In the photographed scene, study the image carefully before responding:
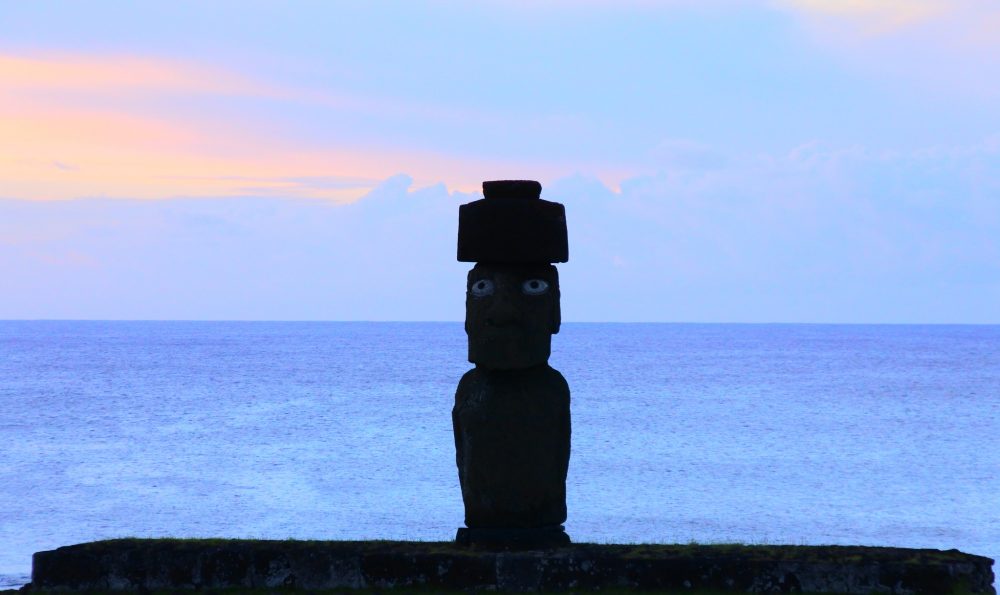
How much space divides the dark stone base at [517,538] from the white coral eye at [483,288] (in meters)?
2.48

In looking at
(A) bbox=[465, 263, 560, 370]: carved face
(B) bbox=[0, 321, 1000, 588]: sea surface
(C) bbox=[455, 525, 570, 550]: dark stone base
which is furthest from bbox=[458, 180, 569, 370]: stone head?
(B) bbox=[0, 321, 1000, 588]: sea surface

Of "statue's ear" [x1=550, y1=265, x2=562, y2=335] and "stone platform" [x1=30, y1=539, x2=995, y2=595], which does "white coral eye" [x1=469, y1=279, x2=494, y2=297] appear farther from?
"stone platform" [x1=30, y1=539, x2=995, y2=595]

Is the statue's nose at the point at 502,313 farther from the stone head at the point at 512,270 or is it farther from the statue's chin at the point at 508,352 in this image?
the statue's chin at the point at 508,352

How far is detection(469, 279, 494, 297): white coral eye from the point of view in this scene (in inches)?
533


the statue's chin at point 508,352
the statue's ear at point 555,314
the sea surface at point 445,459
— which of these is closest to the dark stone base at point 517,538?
the statue's chin at point 508,352

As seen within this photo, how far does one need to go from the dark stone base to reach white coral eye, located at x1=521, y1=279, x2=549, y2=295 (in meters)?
2.51

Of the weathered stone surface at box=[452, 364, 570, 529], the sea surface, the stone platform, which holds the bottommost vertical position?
the sea surface

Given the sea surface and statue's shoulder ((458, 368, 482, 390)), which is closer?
statue's shoulder ((458, 368, 482, 390))

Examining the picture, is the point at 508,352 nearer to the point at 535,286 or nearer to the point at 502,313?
the point at 502,313

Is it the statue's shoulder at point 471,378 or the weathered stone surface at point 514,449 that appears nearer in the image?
the weathered stone surface at point 514,449

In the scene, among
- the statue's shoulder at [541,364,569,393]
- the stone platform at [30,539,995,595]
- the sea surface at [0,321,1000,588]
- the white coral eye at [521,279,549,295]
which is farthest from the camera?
the sea surface at [0,321,1000,588]

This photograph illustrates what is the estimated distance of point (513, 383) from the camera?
534 inches

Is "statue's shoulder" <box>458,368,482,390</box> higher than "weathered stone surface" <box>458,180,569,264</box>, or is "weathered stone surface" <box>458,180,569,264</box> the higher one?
"weathered stone surface" <box>458,180,569,264</box>

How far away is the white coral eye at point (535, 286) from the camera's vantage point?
13492 mm
